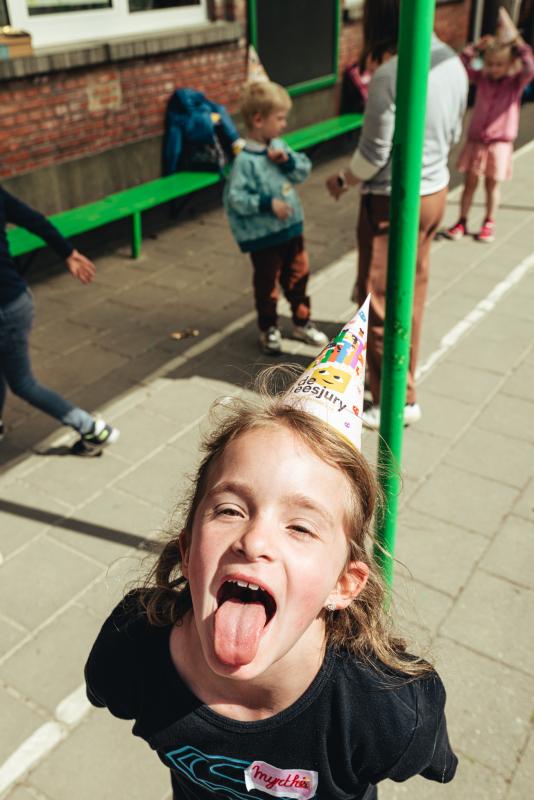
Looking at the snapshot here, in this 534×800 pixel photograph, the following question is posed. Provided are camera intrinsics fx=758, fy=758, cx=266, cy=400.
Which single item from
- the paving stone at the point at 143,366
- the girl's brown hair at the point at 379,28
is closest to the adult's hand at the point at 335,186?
the girl's brown hair at the point at 379,28

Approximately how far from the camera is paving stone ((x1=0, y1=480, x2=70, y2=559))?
3826 mm

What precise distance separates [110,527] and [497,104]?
555 cm

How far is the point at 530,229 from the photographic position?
7.93 m

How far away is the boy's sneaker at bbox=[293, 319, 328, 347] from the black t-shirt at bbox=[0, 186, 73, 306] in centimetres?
197

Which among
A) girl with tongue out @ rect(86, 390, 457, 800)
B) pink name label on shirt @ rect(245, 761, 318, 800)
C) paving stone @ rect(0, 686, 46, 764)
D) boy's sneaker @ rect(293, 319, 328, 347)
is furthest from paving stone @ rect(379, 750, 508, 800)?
boy's sneaker @ rect(293, 319, 328, 347)

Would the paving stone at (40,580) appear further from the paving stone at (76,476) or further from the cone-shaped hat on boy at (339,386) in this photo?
the cone-shaped hat on boy at (339,386)

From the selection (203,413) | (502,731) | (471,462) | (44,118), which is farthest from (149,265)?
(502,731)

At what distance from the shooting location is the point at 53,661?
311cm

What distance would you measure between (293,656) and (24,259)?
249 inches

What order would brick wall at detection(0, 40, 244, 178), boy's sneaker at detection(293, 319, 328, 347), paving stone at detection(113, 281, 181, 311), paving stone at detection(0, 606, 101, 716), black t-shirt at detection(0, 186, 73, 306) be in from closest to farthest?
paving stone at detection(0, 606, 101, 716), black t-shirt at detection(0, 186, 73, 306), boy's sneaker at detection(293, 319, 328, 347), paving stone at detection(113, 281, 181, 311), brick wall at detection(0, 40, 244, 178)

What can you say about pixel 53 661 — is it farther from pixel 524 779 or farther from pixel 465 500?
pixel 465 500

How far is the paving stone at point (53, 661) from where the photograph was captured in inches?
117

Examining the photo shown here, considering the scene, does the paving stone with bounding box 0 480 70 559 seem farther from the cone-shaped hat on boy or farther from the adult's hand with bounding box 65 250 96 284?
the cone-shaped hat on boy

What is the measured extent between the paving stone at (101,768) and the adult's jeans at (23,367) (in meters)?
1.88
